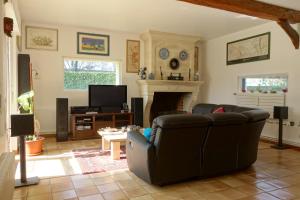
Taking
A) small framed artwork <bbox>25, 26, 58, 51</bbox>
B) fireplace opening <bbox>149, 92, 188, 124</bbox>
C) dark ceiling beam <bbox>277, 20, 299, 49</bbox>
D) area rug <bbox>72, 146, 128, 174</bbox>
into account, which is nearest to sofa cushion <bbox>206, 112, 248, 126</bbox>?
area rug <bbox>72, 146, 128, 174</bbox>

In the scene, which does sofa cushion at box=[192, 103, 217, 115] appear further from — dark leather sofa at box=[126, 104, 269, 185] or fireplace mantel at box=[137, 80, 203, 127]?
dark leather sofa at box=[126, 104, 269, 185]

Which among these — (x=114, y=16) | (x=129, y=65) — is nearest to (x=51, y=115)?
(x=129, y=65)

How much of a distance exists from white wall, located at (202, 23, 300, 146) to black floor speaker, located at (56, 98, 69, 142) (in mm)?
4099

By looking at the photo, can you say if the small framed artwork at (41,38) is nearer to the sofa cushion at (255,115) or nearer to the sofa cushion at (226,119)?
the sofa cushion at (226,119)

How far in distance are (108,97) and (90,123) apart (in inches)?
30.6

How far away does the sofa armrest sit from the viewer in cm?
260

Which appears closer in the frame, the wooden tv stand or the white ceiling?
A: the white ceiling

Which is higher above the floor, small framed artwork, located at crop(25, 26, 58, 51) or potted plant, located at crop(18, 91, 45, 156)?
small framed artwork, located at crop(25, 26, 58, 51)

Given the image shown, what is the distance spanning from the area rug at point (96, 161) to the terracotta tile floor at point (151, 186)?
15 centimetres

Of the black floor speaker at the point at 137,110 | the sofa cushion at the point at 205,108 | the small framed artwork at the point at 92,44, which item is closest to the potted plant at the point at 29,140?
Result: the small framed artwork at the point at 92,44

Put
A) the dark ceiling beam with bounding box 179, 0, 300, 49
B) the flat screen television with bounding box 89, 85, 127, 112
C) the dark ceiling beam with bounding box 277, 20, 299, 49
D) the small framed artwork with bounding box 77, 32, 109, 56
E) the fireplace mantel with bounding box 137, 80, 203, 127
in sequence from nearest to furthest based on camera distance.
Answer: the dark ceiling beam with bounding box 179, 0, 300, 49 < the dark ceiling beam with bounding box 277, 20, 299, 49 < the flat screen television with bounding box 89, 85, 127, 112 < the small framed artwork with bounding box 77, 32, 109, 56 < the fireplace mantel with bounding box 137, 80, 203, 127

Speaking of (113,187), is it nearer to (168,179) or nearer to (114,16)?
(168,179)

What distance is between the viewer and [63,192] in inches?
102

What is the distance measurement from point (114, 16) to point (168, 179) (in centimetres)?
364
